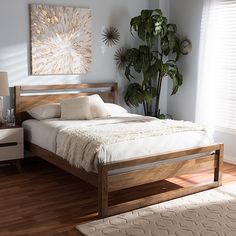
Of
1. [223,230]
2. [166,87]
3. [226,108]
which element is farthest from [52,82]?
[223,230]

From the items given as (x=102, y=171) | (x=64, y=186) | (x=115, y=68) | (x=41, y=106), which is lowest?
(x=64, y=186)

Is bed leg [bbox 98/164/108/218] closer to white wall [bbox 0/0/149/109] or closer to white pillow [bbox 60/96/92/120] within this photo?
white pillow [bbox 60/96/92/120]

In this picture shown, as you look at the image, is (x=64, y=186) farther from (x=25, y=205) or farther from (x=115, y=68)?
(x=115, y=68)

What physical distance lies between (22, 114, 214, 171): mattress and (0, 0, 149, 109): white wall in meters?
0.70

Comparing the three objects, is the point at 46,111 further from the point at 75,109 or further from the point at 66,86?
the point at 66,86

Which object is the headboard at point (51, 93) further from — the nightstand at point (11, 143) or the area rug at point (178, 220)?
the area rug at point (178, 220)

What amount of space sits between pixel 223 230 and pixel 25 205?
1.76m

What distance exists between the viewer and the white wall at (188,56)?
5.64 m

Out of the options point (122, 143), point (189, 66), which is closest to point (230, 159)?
point (189, 66)

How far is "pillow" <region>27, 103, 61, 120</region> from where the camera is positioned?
4781 millimetres

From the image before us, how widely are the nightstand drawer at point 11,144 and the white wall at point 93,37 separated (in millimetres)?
696

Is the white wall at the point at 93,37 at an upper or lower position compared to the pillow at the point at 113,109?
upper

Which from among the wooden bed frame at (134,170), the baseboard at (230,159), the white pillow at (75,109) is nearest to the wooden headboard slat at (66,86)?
the wooden bed frame at (134,170)

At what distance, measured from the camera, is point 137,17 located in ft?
18.0
